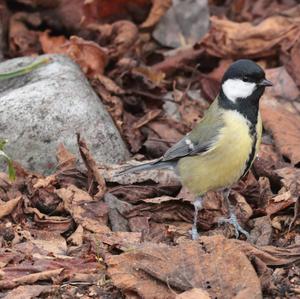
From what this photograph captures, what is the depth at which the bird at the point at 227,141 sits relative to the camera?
4.52 meters

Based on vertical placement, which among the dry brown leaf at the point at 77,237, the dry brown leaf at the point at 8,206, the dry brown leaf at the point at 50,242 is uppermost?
the dry brown leaf at the point at 8,206

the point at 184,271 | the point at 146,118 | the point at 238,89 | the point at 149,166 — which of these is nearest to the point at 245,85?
the point at 238,89

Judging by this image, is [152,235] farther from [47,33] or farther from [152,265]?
[47,33]

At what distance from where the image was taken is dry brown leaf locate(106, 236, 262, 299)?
3568mm

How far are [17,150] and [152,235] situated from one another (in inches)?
44.5

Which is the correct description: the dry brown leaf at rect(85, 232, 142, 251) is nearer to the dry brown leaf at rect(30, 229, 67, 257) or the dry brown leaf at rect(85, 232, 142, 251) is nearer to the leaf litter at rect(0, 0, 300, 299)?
the leaf litter at rect(0, 0, 300, 299)

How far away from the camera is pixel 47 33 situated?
6535 mm

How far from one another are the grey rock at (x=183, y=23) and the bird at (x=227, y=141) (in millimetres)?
2196

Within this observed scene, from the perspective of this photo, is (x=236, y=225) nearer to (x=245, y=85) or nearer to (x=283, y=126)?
(x=245, y=85)

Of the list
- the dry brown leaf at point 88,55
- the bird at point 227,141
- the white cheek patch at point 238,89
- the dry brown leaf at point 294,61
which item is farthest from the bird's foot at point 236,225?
the dry brown leaf at point 88,55

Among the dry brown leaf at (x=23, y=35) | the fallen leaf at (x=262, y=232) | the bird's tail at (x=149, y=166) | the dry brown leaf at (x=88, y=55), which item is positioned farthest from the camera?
the dry brown leaf at (x=23, y=35)

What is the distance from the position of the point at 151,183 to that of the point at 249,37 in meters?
1.84

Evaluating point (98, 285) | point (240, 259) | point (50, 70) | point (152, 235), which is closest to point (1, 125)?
point (50, 70)

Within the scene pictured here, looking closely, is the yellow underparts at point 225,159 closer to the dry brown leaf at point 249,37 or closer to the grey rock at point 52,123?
the grey rock at point 52,123
